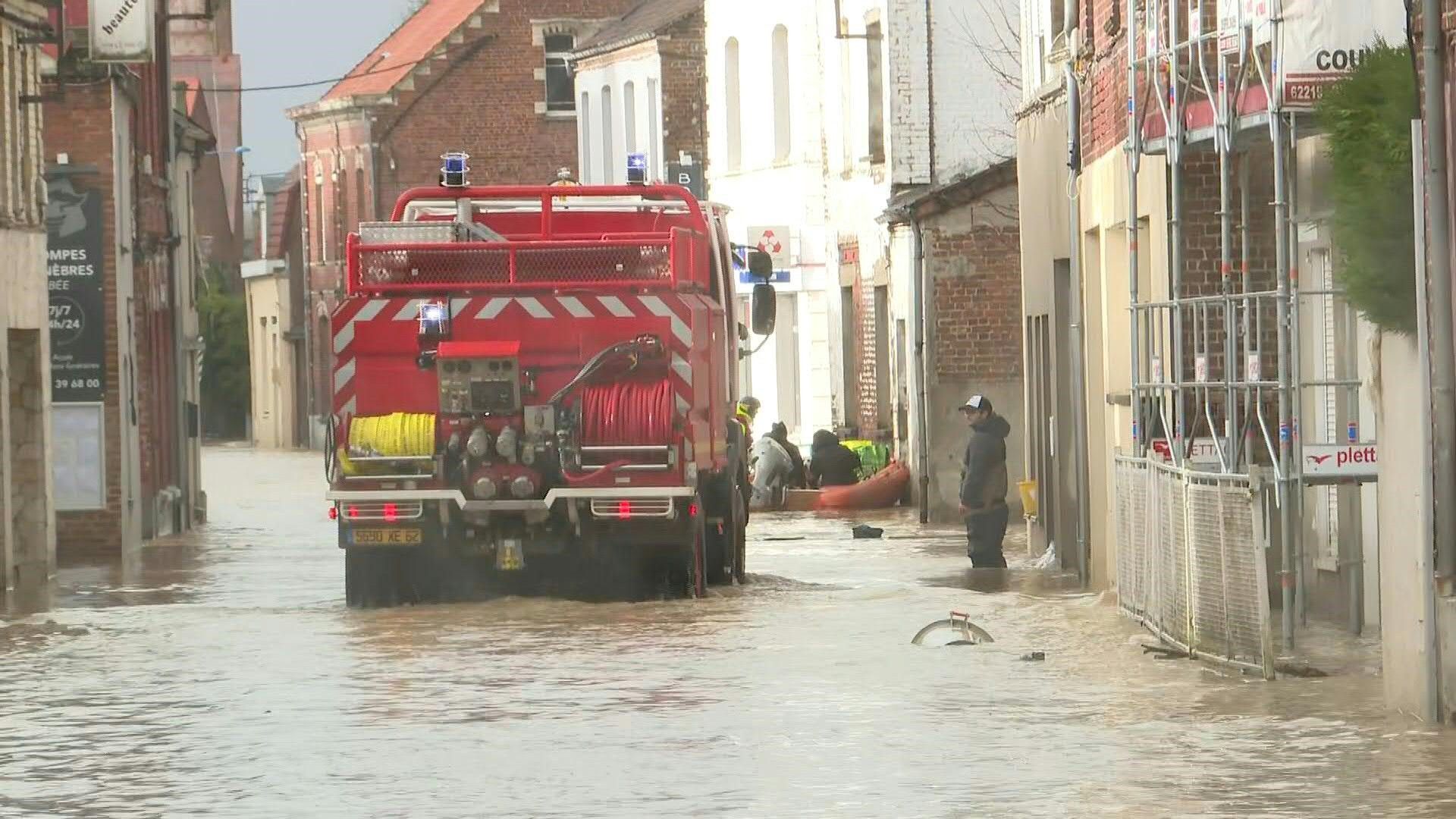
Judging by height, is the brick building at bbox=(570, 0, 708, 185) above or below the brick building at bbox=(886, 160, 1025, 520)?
above

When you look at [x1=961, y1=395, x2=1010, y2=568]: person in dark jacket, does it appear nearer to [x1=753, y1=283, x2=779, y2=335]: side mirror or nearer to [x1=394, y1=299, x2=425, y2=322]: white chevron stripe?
[x1=753, y1=283, x2=779, y2=335]: side mirror

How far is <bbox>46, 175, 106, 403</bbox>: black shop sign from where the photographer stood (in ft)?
100

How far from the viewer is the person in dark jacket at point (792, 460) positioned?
3831 centimetres

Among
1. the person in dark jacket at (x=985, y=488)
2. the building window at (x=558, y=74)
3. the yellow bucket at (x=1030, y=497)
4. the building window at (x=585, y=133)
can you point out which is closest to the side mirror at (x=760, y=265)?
the person in dark jacket at (x=985, y=488)

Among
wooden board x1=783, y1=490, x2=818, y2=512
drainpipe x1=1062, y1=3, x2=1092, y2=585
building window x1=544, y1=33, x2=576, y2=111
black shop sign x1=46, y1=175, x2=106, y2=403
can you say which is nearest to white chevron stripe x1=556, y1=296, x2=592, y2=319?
drainpipe x1=1062, y1=3, x2=1092, y2=585

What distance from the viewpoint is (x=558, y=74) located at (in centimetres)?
6938

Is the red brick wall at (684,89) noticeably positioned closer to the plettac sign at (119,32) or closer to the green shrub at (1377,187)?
the plettac sign at (119,32)

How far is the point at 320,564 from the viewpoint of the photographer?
1122 inches

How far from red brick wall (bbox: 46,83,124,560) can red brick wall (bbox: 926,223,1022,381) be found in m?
9.68

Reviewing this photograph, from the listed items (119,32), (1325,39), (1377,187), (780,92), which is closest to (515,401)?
(1325,39)

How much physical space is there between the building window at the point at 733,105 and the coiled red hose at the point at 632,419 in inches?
1170

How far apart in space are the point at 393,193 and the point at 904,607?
51214mm

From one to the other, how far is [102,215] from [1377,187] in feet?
65.3

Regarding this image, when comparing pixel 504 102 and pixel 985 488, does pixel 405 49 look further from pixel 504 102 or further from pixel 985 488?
pixel 985 488
